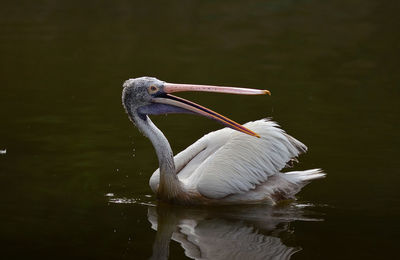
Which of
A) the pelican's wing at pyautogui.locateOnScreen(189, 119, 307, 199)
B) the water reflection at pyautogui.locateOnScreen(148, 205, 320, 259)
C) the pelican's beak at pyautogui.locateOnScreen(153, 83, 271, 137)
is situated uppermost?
the pelican's beak at pyautogui.locateOnScreen(153, 83, 271, 137)

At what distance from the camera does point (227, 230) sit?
224 inches

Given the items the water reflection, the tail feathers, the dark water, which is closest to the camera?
the water reflection

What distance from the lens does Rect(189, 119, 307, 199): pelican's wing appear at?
6.09m

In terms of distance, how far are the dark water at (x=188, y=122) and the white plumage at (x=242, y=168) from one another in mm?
137

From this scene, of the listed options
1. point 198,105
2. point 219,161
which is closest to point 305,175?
point 219,161

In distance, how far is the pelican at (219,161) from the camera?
612cm

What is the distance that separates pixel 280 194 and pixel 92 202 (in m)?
1.33

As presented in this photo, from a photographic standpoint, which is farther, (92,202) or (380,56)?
(380,56)

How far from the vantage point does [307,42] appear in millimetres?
13164

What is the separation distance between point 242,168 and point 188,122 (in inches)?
93.5

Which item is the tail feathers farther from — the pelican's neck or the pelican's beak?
the pelican's neck

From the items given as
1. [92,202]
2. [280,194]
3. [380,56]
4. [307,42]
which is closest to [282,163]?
[280,194]

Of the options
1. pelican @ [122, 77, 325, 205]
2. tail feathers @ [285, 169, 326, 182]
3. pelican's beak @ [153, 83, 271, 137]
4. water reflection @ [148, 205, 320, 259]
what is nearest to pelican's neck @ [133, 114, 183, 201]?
pelican @ [122, 77, 325, 205]

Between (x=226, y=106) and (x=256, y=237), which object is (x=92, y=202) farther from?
(x=226, y=106)
